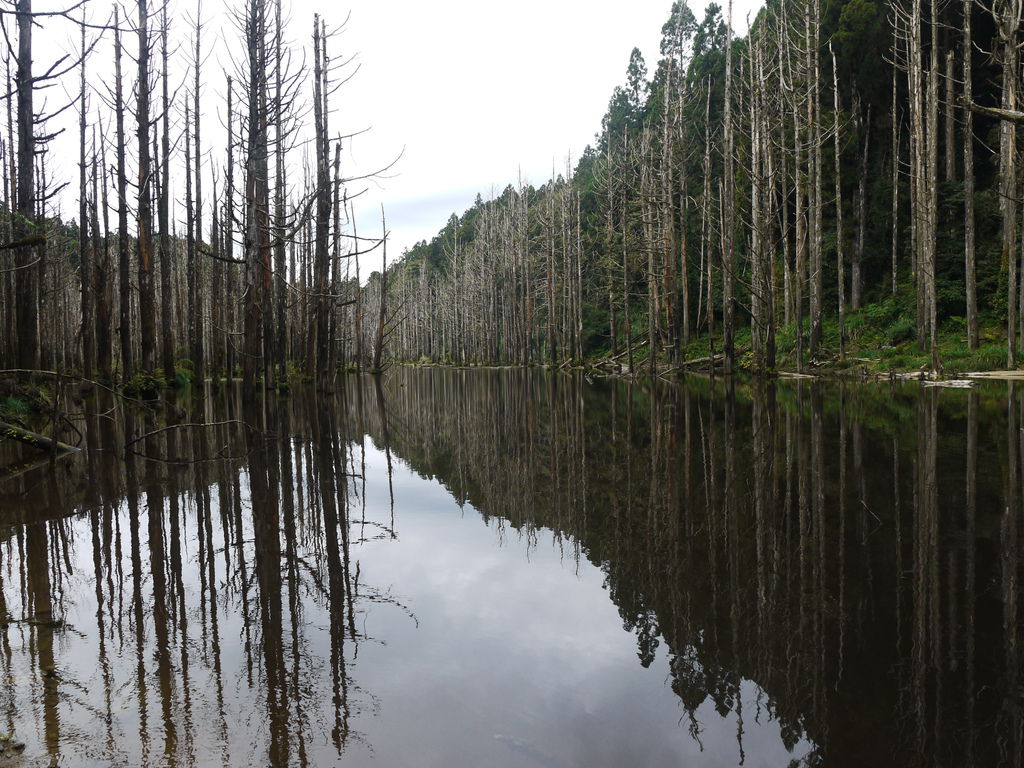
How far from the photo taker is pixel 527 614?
128 inches

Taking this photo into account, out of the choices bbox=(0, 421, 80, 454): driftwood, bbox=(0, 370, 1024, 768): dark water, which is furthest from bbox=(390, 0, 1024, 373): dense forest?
bbox=(0, 421, 80, 454): driftwood

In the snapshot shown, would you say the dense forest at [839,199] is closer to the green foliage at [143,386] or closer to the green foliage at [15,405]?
the green foliage at [143,386]

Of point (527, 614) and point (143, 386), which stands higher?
point (143, 386)

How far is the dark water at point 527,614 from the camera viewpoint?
213 centimetres

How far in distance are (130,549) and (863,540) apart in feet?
15.0

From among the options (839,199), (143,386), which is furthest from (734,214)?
(143,386)

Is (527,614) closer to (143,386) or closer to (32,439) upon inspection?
(32,439)

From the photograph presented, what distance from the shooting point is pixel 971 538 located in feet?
12.9

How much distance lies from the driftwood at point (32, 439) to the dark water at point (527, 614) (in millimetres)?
847

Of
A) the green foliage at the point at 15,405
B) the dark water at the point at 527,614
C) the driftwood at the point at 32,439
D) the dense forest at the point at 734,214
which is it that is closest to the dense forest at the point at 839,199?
the dense forest at the point at 734,214

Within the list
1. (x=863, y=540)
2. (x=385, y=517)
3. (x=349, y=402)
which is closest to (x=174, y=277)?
(x=349, y=402)

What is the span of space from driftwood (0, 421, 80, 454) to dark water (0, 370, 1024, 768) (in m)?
0.85

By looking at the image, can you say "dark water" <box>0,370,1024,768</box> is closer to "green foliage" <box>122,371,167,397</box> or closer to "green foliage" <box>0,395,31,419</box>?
"green foliage" <box>0,395,31,419</box>

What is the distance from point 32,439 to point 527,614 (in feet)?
23.3
